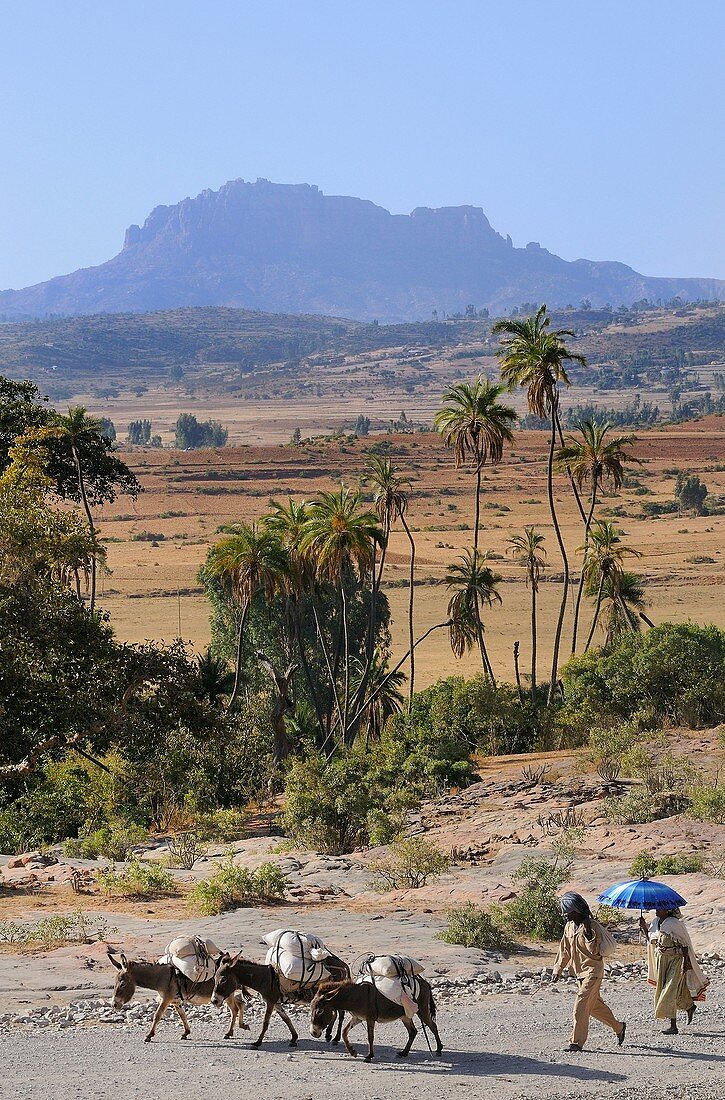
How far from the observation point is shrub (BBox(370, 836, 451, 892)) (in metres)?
17.6

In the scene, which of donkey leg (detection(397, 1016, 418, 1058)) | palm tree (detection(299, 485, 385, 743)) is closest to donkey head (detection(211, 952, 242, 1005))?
donkey leg (detection(397, 1016, 418, 1058))

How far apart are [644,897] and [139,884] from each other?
798cm

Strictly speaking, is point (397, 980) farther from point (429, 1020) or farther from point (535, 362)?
point (535, 362)

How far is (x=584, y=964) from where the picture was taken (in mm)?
10453

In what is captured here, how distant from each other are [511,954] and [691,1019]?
3192 mm

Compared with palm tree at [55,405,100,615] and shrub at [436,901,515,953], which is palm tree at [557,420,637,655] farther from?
shrub at [436,901,515,953]

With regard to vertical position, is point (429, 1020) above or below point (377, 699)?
above

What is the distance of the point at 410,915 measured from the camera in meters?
15.5

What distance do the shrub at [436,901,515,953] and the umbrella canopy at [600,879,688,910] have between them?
8.10 feet

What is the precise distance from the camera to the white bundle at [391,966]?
9945 mm

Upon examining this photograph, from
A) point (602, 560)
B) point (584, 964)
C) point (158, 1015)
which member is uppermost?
point (602, 560)

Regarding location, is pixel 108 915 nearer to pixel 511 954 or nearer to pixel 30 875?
pixel 30 875

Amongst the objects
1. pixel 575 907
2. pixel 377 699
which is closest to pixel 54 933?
pixel 575 907

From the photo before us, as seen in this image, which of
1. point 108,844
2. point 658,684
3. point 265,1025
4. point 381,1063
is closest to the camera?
point 381,1063
